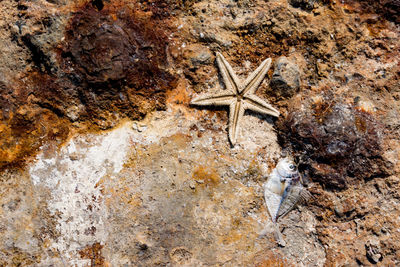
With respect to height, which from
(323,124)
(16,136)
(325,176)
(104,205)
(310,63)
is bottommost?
(104,205)

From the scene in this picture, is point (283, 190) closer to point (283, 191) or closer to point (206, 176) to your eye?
point (283, 191)

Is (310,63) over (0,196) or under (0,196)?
over

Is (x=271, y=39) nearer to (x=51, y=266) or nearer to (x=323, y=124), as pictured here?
(x=323, y=124)

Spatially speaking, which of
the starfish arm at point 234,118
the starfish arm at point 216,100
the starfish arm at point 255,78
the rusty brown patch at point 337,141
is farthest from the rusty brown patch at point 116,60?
the rusty brown patch at point 337,141

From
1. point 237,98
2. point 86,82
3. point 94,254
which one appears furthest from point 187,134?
point 94,254

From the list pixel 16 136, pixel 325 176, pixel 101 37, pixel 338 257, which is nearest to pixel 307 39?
pixel 325 176

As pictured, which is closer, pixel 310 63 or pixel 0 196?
pixel 0 196
